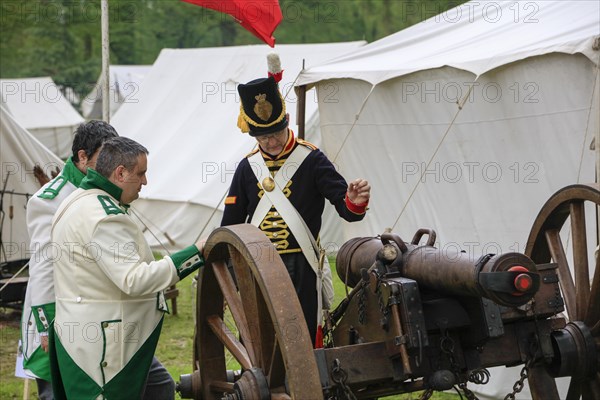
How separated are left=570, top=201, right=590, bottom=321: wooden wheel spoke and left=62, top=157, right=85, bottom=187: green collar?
1.90 meters

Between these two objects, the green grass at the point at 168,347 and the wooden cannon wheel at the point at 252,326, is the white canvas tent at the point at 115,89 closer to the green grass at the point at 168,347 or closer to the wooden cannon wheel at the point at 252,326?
the green grass at the point at 168,347

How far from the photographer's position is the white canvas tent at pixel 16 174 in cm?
853

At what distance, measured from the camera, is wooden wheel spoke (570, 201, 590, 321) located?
362 cm

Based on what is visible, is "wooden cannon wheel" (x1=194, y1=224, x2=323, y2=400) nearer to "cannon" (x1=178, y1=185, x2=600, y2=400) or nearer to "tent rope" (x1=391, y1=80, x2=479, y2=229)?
"cannon" (x1=178, y1=185, x2=600, y2=400)

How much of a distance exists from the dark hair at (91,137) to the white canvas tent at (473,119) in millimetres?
2258

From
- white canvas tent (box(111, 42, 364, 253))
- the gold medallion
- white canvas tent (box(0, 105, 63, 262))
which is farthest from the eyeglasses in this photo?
white canvas tent (box(111, 42, 364, 253))

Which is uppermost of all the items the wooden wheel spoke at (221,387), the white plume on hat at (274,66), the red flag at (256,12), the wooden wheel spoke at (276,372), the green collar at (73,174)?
the red flag at (256,12)

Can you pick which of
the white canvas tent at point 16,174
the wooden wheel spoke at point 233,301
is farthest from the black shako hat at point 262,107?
the white canvas tent at point 16,174

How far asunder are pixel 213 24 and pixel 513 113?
103ft

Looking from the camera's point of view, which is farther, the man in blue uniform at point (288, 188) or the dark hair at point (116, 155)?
the man in blue uniform at point (288, 188)

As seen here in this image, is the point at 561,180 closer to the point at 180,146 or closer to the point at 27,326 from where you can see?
the point at 27,326

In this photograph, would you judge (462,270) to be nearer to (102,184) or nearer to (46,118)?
(102,184)

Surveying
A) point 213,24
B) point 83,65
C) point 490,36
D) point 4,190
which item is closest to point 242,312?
point 490,36

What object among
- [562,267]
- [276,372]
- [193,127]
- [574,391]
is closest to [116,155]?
[276,372]
